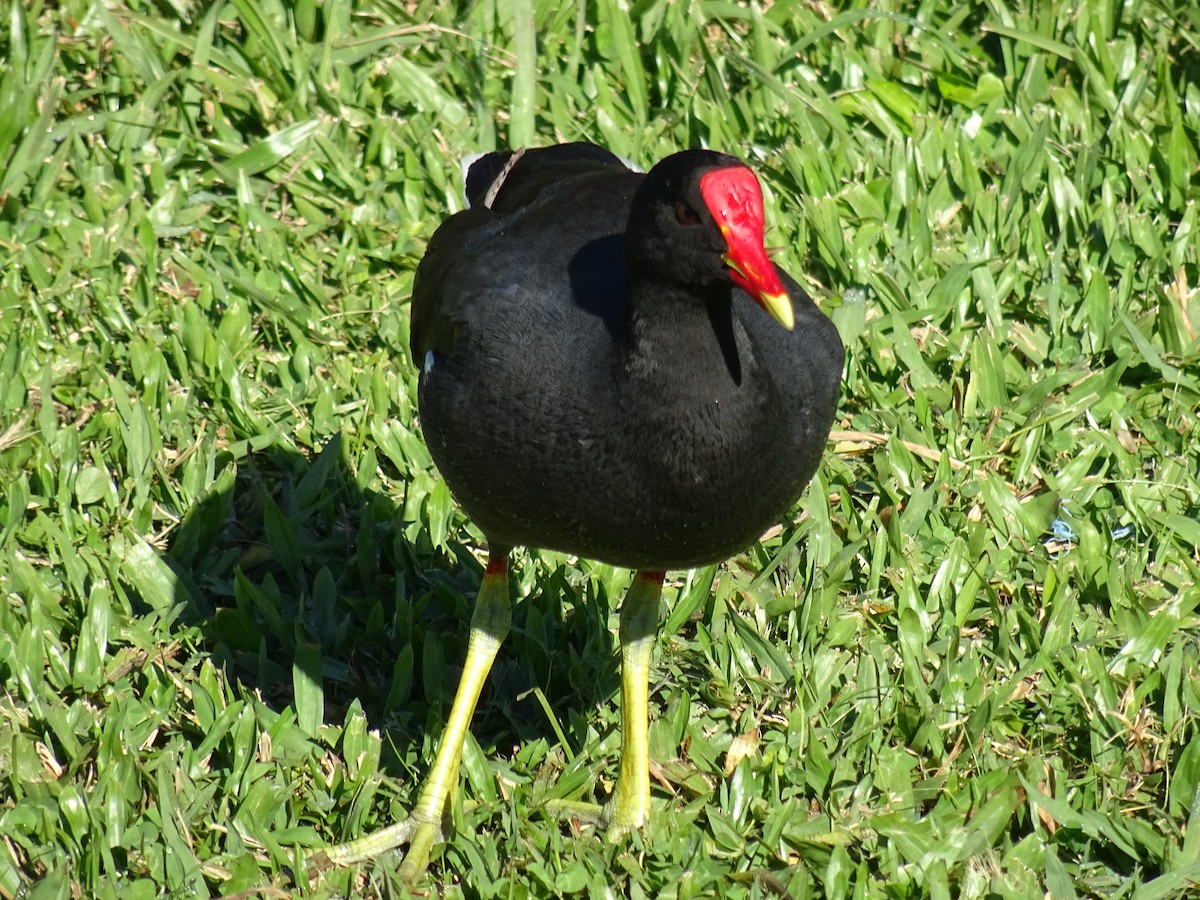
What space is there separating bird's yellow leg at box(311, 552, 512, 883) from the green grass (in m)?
0.06

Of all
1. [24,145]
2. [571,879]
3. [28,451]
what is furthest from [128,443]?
[571,879]

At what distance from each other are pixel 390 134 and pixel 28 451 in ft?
6.96

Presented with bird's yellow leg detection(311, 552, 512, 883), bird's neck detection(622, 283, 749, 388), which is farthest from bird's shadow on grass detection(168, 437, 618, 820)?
bird's neck detection(622, 283, 749, 388)

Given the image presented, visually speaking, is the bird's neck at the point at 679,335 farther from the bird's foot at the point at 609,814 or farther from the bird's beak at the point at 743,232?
the bird's foot at the point at 609,814

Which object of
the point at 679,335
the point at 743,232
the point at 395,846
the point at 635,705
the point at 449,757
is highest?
the point at 743,232

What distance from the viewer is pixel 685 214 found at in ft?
11.0

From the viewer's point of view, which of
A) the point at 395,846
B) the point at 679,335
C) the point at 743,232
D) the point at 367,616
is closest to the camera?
the point at 743,232

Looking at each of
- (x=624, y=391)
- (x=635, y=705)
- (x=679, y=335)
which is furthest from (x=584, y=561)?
(x=679, y=335)

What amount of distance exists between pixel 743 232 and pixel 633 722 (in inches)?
59.8

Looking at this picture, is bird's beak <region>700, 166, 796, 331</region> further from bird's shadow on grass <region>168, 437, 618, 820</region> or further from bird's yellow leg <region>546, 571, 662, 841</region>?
bird's shadow on grass <region>168, 437, 618, 820</region>

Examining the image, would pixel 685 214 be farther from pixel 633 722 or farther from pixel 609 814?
pixel 609 814

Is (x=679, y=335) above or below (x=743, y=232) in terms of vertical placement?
below

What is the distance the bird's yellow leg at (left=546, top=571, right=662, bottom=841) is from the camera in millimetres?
4188

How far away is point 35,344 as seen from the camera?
554 centimetres
